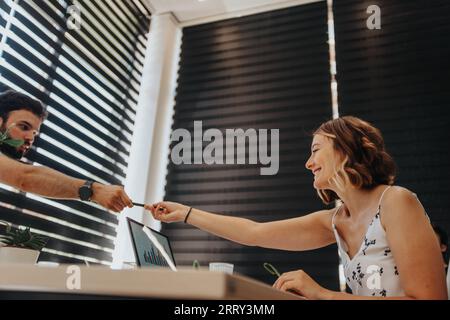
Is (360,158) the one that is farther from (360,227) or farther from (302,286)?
(302,286)

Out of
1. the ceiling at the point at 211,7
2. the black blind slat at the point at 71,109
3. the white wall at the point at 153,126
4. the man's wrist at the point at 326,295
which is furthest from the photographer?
the ceiling at the point at 211,7

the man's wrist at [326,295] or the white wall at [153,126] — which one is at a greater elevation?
the white wall at [153,126]

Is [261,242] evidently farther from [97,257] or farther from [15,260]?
[97,257]

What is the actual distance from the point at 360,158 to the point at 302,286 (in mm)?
569

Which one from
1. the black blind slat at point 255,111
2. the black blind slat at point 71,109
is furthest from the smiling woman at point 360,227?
the black blind slat at point 255,111

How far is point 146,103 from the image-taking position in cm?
301

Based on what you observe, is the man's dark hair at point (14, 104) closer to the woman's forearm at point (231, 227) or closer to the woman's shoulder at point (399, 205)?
the woman's forearm at point (231, 227)

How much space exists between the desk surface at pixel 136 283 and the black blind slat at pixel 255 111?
190 centimetres

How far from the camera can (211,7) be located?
3.16 metres

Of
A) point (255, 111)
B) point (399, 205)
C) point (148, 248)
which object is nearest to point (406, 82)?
point (255, 111)

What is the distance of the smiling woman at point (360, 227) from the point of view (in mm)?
997

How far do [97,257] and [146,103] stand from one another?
115cm

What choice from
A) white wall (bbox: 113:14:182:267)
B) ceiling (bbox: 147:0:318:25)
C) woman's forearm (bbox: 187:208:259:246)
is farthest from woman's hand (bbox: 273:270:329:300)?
ceiling (bbox: 147:0:318:25)
